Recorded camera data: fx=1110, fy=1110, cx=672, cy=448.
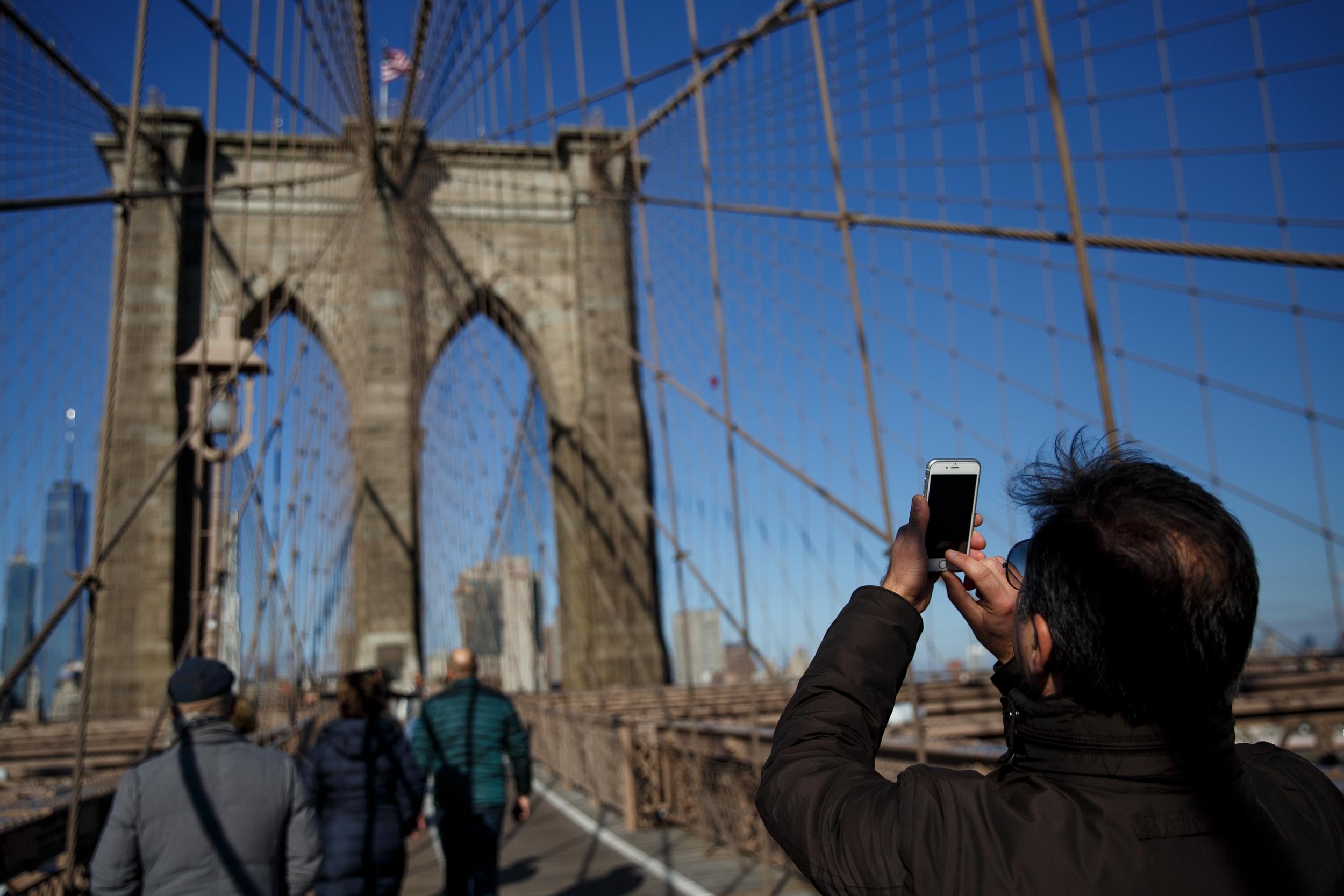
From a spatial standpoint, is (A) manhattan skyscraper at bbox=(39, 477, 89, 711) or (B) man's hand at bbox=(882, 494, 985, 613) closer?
(B) man's hand at bbox=(882, 494, 985, 613)

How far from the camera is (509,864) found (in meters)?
5.24

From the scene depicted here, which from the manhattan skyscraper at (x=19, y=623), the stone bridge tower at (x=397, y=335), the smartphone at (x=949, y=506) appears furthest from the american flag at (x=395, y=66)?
the smartphone at (x=949, y=506)

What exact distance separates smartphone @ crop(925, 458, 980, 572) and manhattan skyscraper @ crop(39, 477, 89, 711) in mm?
8837

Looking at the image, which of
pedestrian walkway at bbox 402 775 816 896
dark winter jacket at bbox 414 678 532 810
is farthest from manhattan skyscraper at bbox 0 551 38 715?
pedestrian walkway at bbox 402 775 816 896

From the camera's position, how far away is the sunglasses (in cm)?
81

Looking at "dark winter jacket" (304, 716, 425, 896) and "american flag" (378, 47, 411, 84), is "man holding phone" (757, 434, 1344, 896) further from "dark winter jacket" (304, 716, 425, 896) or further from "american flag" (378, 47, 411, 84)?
"american flag" (378, 47, 411, 84)

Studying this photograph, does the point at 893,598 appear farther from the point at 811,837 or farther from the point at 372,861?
the point at 372,861

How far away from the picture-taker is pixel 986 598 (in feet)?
2.90

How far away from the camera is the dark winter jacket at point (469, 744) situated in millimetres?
3389

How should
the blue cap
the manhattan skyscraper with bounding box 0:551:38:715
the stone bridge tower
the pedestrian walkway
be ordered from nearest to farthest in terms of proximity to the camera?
the blue cap
the pedestrian walkway
the manhattan skyscraper with bounding box 0:551:38:715
the stone bridge tower

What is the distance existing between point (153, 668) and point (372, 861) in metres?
11.4

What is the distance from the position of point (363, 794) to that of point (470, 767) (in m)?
0.46

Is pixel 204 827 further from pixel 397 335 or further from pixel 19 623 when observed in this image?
pixel 19 623

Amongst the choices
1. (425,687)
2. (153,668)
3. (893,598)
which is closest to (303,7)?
(425,687)
